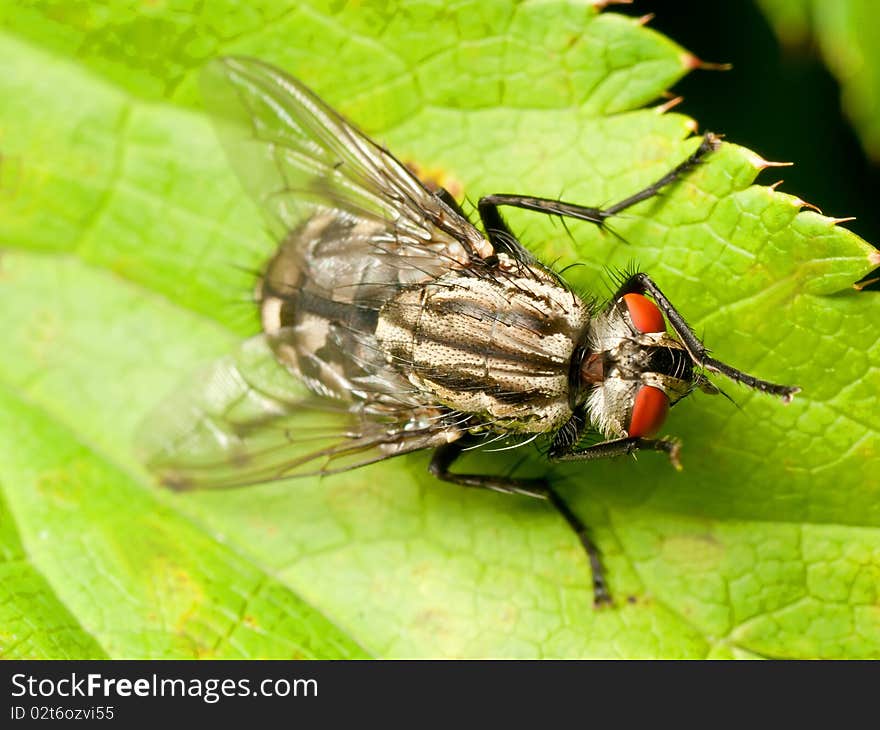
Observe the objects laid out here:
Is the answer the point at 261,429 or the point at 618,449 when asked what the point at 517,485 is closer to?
the point at 618,449

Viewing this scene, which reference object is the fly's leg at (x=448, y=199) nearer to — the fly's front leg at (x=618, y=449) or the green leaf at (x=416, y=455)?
the green leaf at (x=416, y=455)

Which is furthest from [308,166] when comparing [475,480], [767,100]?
[767,100]

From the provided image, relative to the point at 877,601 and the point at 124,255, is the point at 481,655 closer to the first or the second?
the point at 877,601

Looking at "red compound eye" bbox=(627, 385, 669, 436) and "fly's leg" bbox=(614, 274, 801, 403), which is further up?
"fly's leg" bbox=(614, 274, 801, 403)

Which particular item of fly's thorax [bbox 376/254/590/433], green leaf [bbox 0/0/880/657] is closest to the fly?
fly's thorax [bbox 376/254/590/433]

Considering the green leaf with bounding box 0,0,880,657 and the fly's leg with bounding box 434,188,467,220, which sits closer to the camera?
the green leaf with bounding box 0,0,880,657

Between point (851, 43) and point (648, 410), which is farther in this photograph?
point (851, 43)

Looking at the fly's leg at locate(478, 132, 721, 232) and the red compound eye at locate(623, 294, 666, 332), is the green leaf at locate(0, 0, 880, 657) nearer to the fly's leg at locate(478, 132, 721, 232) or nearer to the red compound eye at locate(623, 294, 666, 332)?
the fly's leg at locate(478, 132, 721, 232)
